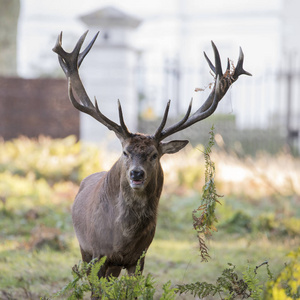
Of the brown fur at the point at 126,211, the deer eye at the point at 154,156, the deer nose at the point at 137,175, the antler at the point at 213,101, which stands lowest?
the brown fur at the point at 126,211

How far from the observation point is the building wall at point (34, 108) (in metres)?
15.4

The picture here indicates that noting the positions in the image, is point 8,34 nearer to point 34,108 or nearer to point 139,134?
point 34,108

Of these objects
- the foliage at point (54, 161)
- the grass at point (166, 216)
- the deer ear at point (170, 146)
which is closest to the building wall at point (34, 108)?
the grass at point (166, 216)

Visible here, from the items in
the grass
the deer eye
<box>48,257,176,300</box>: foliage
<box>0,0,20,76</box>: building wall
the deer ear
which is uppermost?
<box>0,0,20,76</box>: building wall

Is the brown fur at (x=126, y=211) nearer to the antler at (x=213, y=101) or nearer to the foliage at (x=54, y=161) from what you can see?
the antler at (x=213, y=101)

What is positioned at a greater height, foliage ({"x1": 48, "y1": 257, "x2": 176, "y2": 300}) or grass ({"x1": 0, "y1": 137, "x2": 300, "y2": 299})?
foliage ({"x1": 48, "y1": 257, "x2": 176, "y2": 300})

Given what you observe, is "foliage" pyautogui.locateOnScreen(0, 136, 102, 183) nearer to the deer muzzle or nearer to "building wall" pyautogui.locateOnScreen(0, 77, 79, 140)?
"building wall" pyautogui.locateOnScreen(0, 77, 79, 140)

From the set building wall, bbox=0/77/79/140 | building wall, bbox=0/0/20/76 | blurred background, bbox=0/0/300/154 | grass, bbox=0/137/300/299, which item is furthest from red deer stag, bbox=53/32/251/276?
building wall, bbox=0/0/20/76

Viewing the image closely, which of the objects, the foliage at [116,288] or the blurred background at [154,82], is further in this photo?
the blurred background at [154,82]

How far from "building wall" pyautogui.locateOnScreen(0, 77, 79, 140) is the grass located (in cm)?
243

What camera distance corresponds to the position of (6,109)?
15.6 metres

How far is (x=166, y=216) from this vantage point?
390 inches

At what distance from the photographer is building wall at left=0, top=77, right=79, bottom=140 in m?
15.4

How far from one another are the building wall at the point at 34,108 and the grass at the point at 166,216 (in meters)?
2.43
